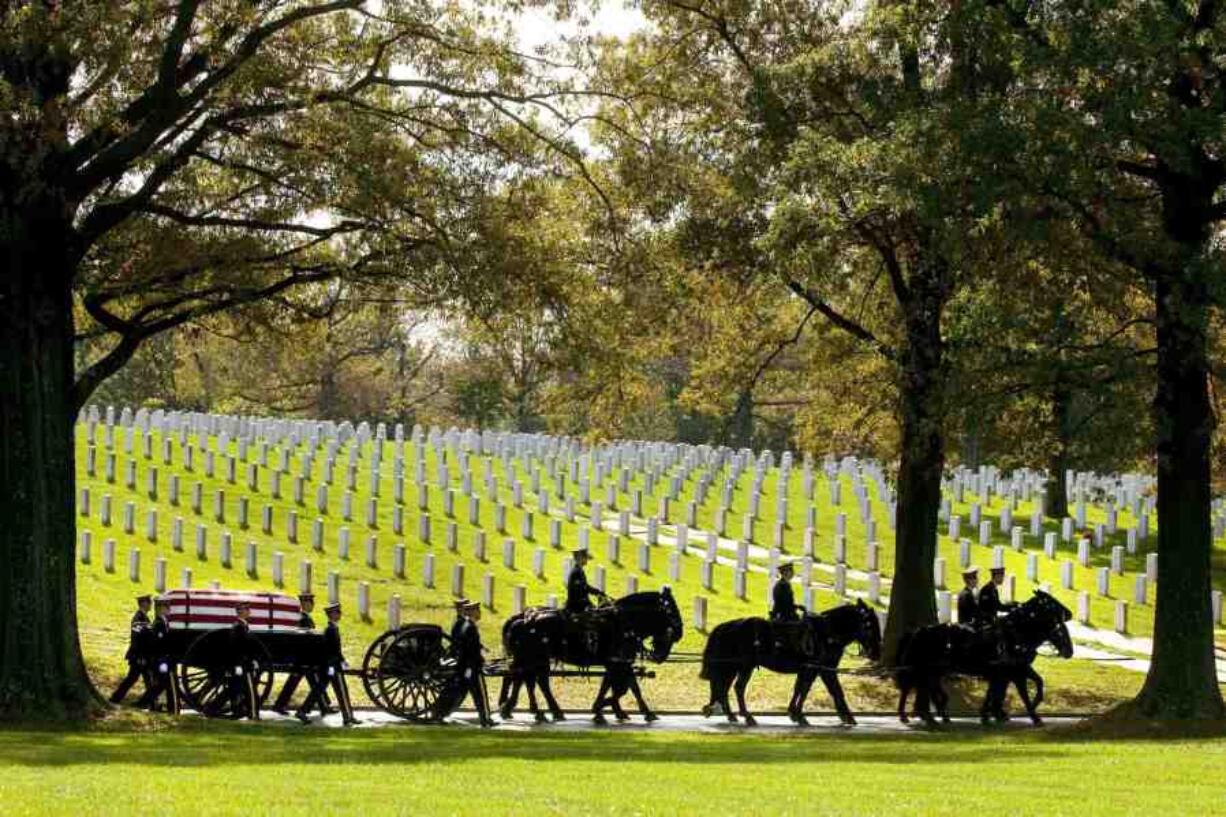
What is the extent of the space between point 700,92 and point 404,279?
6976 mm

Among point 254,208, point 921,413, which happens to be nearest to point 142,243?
point 254,208

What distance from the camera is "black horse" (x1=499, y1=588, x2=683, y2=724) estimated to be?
74.6 feet

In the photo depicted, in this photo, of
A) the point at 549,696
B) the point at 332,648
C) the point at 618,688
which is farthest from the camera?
the point at 618,688

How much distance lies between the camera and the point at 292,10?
21.2m

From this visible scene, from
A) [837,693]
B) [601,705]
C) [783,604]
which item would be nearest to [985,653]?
[837,693]

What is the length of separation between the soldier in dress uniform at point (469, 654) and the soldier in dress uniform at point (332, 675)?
126 cm

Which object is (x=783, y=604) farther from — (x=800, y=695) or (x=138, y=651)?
(x=138, y=651)

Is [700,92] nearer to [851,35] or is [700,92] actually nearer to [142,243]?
[851,35]

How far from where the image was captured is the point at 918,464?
28.3 m

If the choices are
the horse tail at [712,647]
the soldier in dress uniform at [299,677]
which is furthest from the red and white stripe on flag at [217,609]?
the horse tail at [712,647]

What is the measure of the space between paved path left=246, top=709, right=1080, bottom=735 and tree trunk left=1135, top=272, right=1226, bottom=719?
5.87 feet

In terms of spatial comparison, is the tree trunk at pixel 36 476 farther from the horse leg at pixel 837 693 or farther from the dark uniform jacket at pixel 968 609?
the dark uniform jacket at pixel 968 609

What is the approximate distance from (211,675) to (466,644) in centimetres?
281

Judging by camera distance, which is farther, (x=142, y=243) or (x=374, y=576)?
(x=374, y=576)
